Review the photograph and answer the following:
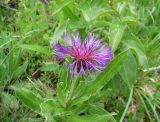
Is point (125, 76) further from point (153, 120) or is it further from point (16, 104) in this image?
point (16, 104)

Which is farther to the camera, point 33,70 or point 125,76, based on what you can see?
point 33,70

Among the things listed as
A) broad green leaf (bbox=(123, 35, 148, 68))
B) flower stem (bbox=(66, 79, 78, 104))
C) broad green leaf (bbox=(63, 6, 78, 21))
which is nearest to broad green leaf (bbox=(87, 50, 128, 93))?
flower stem (bbox=(66, 79, 78, 104))

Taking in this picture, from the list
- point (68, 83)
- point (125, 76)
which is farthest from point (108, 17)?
point (68, 83)

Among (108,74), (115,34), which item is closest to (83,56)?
(108,74)

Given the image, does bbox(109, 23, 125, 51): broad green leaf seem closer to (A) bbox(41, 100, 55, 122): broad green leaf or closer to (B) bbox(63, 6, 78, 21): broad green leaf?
(B) bbox(63, 6, 78, 21): broad green leaf

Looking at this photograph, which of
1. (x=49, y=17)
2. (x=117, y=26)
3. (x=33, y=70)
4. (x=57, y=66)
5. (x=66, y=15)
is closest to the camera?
(x=117, y=26)

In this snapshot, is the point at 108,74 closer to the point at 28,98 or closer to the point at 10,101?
the point at 28,98

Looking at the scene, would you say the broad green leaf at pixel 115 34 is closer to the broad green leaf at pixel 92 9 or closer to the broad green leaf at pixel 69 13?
the broad green leaf at pixel 92 9
